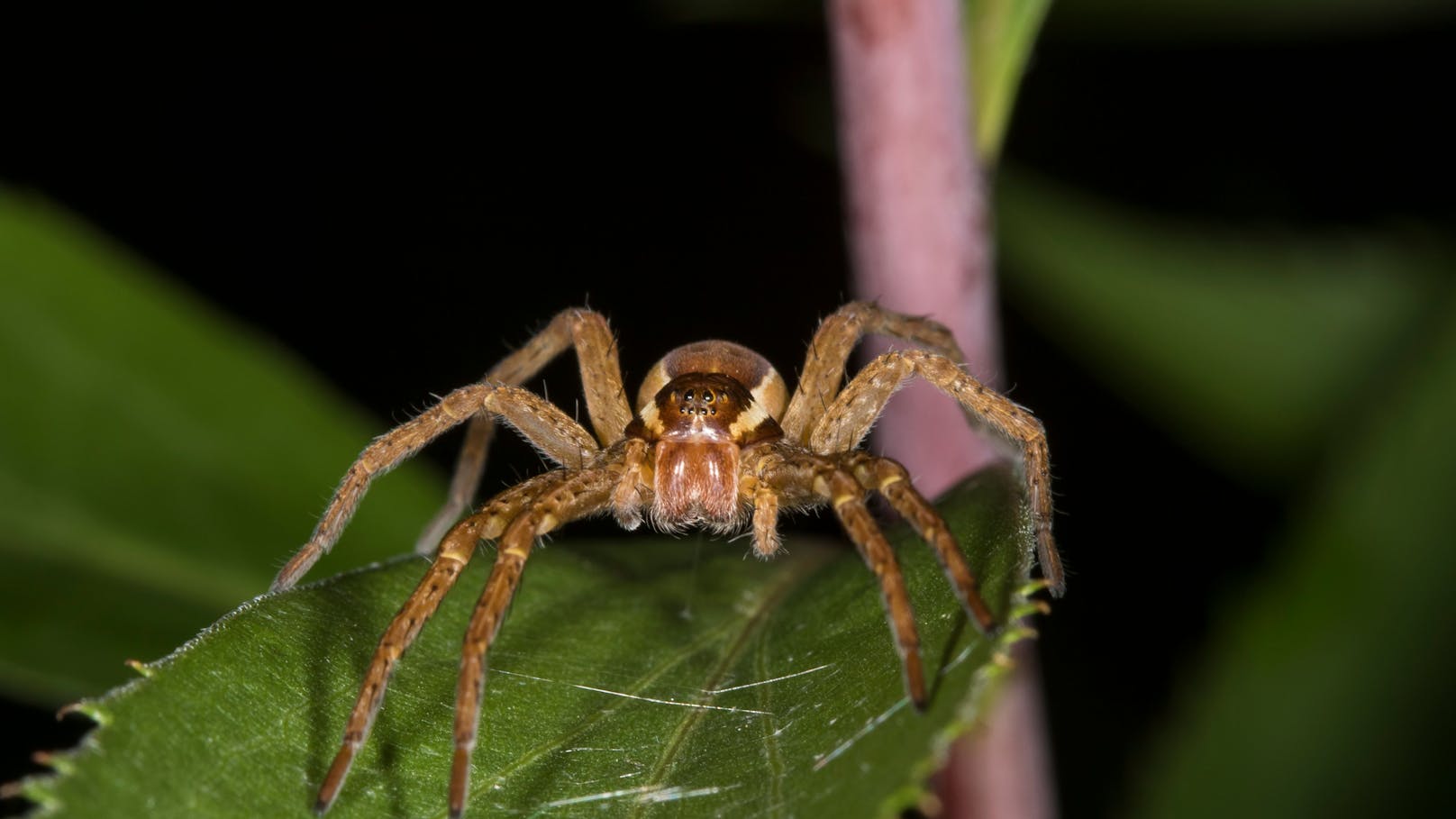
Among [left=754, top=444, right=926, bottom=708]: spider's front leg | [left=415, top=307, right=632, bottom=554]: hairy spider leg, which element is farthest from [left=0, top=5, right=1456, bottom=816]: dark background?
[left=754, top=444, right=926, bottom=708]: spider's front leg

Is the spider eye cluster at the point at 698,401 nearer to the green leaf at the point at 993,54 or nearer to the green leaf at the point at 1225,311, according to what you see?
the green leaf at the point at 993,54

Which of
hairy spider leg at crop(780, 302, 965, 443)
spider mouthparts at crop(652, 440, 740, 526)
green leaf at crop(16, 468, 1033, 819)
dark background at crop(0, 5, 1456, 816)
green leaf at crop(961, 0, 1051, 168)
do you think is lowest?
green leaf at crop(16, 468, 1033, 819)

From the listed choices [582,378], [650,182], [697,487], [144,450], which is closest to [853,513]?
[697,487]

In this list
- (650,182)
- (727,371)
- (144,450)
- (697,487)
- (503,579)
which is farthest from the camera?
(650,182)

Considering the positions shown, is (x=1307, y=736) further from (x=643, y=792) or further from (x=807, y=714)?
(x=643, y=792)

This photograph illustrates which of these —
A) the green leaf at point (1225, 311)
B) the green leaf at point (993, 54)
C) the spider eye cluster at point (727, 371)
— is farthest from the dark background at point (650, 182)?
the green leaf at point (993, 54)

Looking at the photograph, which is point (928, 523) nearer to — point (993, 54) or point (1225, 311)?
point (993, 54)

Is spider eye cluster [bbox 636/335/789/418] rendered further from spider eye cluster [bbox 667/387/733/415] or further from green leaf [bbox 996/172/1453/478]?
green leaf [bbox 996/172/1453/478]
